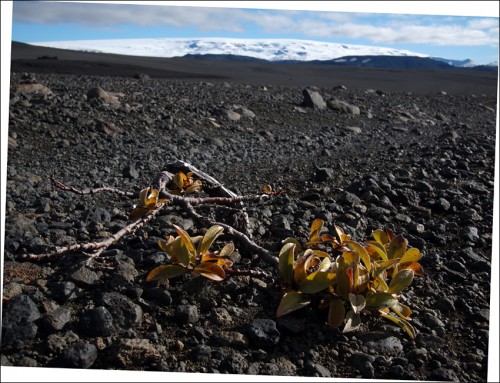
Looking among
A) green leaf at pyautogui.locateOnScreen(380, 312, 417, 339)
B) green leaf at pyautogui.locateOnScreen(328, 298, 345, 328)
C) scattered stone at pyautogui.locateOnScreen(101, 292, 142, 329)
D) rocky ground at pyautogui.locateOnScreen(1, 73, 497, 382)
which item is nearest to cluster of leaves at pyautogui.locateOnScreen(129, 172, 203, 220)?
rocky ground at pyautogui.locateOnScreen(1, 73, 497, 382)

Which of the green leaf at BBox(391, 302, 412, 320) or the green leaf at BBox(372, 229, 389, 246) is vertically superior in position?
the green leaf at BBox(372, 229, 389, 246)

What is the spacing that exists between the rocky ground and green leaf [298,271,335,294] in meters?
0.10

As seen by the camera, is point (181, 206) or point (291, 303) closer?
point (291, 303)

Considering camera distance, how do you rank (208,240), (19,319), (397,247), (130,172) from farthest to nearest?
(130,172)
(397,247)
(208,240)
(19,319)

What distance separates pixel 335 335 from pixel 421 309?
0.39 metres

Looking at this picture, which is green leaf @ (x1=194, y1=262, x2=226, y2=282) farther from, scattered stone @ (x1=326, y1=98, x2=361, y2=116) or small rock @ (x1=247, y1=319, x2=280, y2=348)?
scattered stone @ (x1=326, y1=98, x2=361, y2=116)

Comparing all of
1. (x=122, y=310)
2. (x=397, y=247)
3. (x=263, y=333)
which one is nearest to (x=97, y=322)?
(x=122, y=310)

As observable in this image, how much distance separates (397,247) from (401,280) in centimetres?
21

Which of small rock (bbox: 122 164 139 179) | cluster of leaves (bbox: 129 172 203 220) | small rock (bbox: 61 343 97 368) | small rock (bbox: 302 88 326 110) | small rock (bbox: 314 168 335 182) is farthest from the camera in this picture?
small rock (bbox: 302 88 326 110)

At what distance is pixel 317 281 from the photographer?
1.63 meters

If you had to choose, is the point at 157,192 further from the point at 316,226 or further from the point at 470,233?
the point at 470,233

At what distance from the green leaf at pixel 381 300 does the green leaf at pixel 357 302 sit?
51 mm

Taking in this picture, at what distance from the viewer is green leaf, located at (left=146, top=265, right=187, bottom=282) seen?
1.73 m

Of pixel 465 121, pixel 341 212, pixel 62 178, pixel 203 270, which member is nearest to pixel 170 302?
pixel 203 270
